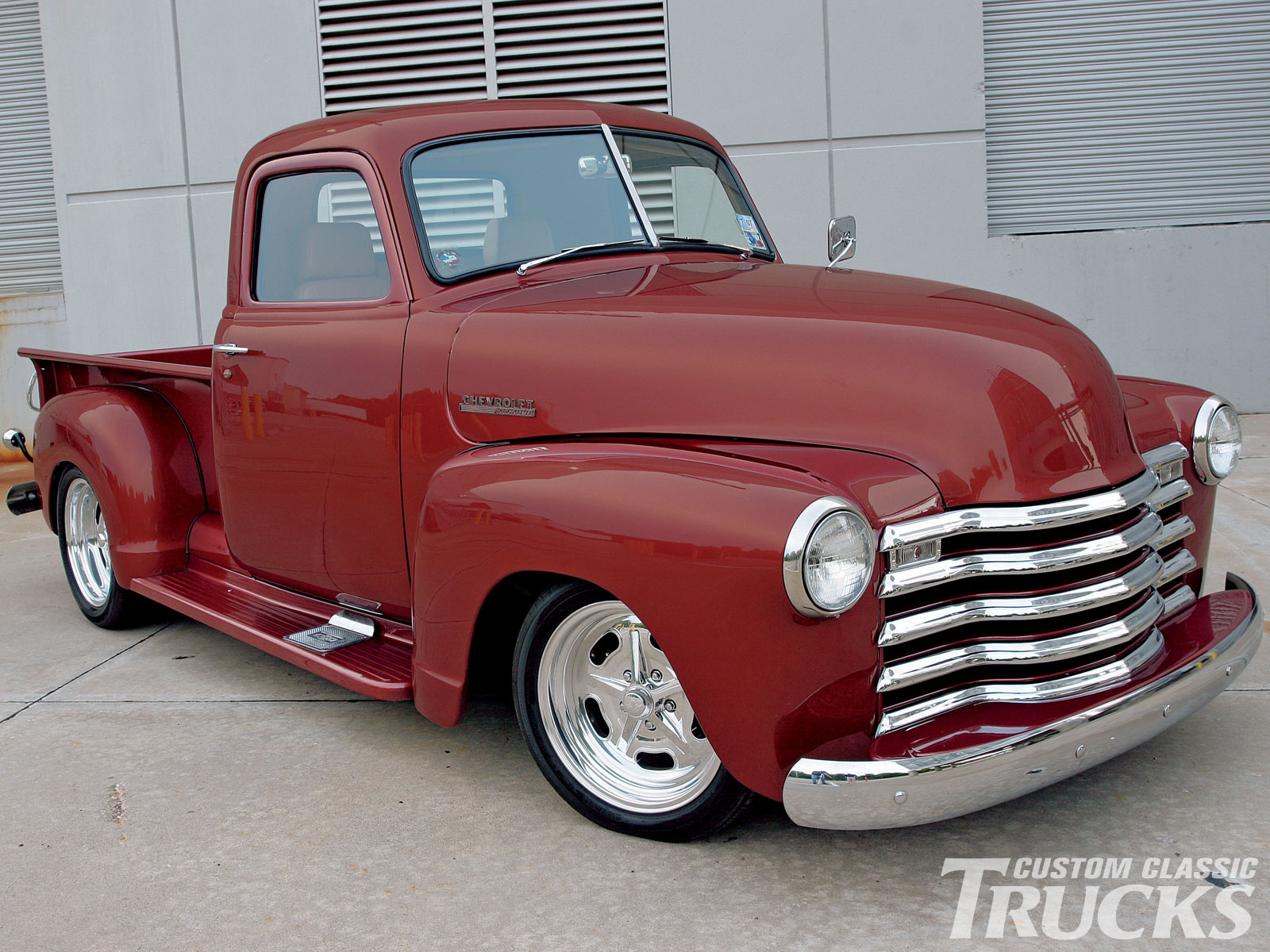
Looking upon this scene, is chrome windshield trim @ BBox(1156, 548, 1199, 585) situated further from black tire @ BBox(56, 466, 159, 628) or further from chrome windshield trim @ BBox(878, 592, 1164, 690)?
black tire @ BBox(56, 466, 159, 628)

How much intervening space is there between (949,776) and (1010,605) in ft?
1.26

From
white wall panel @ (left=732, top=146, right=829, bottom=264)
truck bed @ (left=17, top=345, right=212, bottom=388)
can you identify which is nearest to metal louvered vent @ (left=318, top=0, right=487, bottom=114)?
white wall panel @ (left=732, top=146, right=829, bottom=264)

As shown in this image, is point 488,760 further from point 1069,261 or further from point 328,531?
point 1069,261

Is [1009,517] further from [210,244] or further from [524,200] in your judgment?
[210,244]

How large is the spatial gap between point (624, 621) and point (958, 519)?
0.79 meters

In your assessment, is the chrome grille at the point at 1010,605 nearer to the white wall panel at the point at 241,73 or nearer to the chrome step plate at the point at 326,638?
the chrome step plate at the point at 326,638

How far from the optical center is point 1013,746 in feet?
6.97

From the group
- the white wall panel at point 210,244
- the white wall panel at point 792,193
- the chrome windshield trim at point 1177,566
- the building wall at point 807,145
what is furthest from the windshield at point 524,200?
the white wall panel at point 210,244

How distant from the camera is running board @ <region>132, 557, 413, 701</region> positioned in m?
3.07

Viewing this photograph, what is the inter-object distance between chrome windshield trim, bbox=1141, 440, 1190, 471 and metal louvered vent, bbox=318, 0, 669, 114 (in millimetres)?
5730

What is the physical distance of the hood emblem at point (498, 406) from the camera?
279 centimetres

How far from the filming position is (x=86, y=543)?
15.4ft

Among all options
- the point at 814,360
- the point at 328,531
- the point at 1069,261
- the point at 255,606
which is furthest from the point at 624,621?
the point at 1069,261

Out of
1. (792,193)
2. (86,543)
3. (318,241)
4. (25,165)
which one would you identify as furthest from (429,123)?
(25,165)
